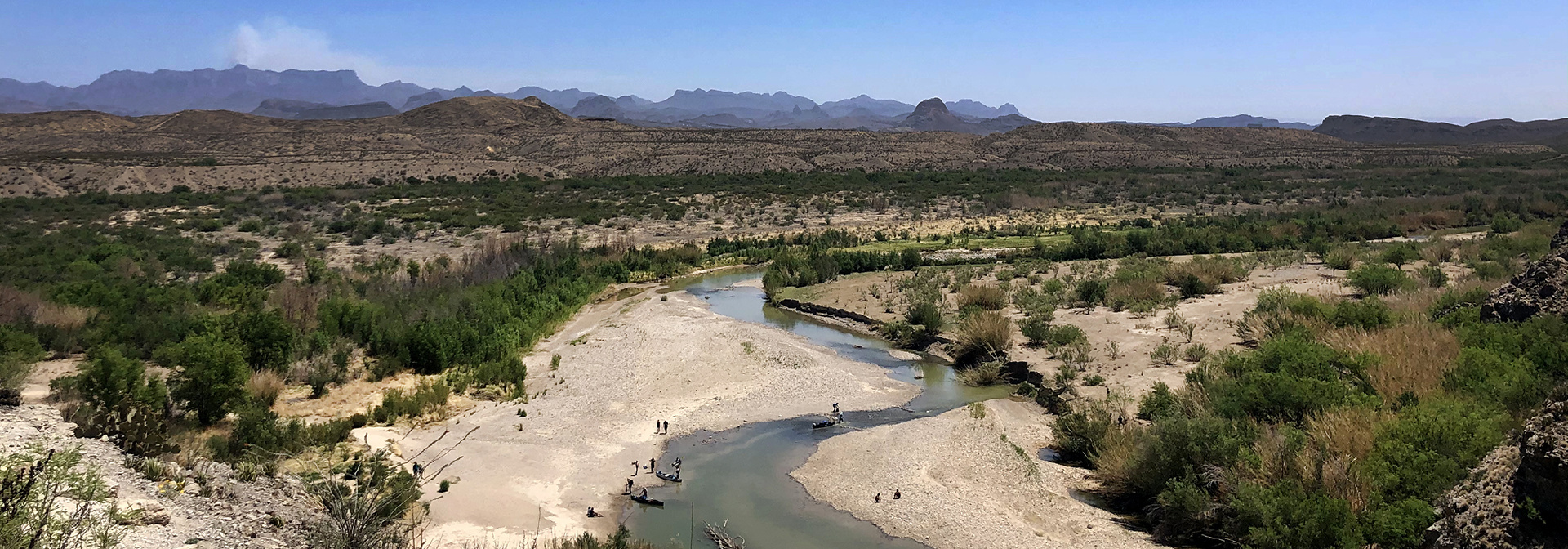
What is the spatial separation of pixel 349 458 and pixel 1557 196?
175ft

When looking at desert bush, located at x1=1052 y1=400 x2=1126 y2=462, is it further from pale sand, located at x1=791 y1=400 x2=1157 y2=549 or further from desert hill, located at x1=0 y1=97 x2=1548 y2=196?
desert hill, located at x1=0 y1=97 x2=1548 y2=196

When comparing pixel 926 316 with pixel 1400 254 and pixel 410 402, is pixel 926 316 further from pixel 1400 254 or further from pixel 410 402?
pixel 1400 254

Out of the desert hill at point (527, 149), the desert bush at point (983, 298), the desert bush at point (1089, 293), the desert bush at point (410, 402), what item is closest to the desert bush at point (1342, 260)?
the desert bush at point (1089, 293)

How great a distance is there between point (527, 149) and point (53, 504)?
92.4m

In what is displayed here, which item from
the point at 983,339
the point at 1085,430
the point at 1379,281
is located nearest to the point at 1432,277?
the point at 1379,281

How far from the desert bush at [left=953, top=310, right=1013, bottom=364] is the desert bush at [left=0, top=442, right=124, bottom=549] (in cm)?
1449

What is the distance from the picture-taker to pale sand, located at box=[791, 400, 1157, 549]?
33.7 feet

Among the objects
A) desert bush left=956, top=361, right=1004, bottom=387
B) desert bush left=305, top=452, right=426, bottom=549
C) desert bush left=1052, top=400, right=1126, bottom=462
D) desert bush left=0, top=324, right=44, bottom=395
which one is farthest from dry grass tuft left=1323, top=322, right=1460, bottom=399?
desert bush left=0, top=324, right=44, bottom=395

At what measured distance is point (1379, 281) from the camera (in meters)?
19.8

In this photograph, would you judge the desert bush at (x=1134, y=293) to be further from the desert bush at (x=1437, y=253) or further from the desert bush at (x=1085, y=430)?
the desert bush at (x=1085, y=430)

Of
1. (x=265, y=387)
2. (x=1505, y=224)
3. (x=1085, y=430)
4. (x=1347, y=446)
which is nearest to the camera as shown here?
(x=1347, y=446)

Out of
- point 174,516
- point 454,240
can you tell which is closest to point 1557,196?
point 454,240

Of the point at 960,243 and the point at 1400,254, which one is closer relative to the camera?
the point at 1400,254

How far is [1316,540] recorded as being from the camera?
26.0 feet
